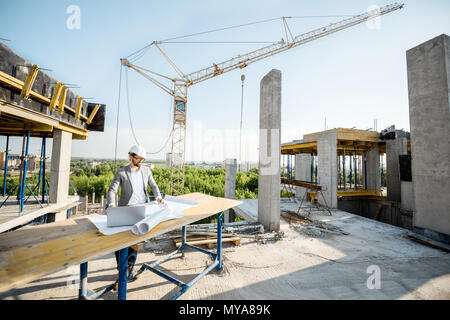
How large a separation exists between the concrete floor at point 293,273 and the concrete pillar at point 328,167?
156 inches

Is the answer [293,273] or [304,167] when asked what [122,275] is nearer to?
[293,273]

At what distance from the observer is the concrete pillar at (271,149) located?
504 cm

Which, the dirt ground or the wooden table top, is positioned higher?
the wooden table top

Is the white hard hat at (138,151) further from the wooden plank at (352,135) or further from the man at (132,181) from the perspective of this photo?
the wooden plank at (352,135)

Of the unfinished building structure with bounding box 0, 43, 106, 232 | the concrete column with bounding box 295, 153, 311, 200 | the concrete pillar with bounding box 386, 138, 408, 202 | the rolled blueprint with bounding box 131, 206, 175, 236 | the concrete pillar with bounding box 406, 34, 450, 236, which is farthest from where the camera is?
the concrete column with bounding box 295, 153, 311, 200

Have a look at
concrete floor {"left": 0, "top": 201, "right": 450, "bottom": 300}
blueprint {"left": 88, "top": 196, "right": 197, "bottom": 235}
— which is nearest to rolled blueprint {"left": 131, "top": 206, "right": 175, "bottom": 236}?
blueprint {"left": 88, "top": 196, "right": 197, "bottom": 235}

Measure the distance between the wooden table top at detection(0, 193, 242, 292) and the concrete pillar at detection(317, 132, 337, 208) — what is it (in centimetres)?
887

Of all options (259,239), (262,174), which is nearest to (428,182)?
(262,174)

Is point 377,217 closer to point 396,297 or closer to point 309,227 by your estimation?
point 309,227

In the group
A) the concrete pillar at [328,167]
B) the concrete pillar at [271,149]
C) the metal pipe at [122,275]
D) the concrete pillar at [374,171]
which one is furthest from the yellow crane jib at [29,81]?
the concrete pillar at [374,171]

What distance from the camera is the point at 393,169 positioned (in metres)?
9.69

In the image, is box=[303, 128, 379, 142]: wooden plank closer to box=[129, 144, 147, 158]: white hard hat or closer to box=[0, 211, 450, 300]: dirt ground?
box=[0, 211, 450, 300]: dirt ground

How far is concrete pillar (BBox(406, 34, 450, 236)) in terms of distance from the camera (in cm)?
438

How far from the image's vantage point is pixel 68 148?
711cm
